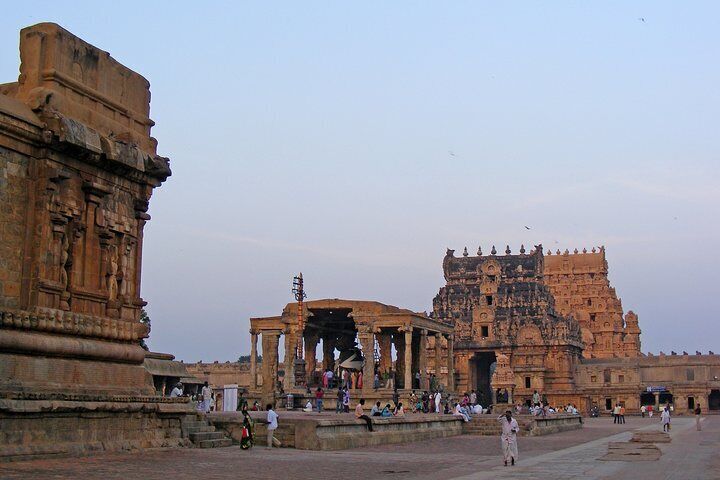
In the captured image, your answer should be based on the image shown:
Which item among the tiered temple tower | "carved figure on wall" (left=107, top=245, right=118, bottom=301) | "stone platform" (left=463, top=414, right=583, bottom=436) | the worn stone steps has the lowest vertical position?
"stone platform" (left=463, top=414, right=583, bottom=436)

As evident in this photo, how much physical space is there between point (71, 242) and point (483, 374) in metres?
76.5

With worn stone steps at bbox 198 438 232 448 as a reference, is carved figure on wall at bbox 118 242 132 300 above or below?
above

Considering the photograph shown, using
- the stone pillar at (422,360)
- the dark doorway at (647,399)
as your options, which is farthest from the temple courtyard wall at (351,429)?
the dark doorway at (647,399)

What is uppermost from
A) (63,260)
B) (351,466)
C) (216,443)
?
(63,260)

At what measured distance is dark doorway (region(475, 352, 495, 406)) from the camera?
287ft

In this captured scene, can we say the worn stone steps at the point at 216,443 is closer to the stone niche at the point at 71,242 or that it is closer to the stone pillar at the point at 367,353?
the stone niche at the point at 71,242

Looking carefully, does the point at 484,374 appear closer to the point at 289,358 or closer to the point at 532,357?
the point at 532,357

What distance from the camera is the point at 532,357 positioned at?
84.2m

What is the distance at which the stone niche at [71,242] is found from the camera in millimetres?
16328

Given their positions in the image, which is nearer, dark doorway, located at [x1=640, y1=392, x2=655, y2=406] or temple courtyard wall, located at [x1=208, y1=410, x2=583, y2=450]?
temple courtyard wall, located at [x1=208, y1=410, x2=583, y2=450]

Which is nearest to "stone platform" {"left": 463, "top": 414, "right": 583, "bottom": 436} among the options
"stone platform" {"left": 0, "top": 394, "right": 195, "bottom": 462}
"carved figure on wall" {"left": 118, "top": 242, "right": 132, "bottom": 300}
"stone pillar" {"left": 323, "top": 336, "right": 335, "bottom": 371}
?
"stone pillar" {"left": 323, "top": 336, "right": 335, "bottom": 371}

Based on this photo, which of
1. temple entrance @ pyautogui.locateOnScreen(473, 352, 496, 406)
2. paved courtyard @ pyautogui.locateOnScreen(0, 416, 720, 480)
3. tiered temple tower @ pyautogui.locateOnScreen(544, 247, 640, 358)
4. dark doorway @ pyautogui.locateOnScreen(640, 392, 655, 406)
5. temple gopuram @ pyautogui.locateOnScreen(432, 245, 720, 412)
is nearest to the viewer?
paved courtyard @ pyautogui.locateOnScreen(0, 416, 720, 480)

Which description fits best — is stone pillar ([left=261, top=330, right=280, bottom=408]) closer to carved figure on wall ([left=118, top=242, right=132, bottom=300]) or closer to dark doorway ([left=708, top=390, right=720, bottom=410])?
carved figure on wall ([left=118, top=242, right=132, bottom=300])

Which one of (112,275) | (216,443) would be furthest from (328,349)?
(112,275)
